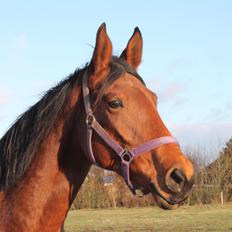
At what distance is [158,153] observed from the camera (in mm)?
3920

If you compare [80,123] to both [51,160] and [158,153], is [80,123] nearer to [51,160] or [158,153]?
[51,160]

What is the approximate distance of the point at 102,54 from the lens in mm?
4316

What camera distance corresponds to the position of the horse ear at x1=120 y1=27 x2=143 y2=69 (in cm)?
467

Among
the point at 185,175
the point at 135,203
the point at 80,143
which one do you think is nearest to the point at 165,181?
the point at 185,175

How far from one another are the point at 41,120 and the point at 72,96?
0.34 meters

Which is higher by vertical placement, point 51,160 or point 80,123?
point 80,123

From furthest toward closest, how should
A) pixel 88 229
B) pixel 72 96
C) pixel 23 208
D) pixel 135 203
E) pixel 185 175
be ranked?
pixel 135 203
pixel 88 229
pixel 72 96
pixel 23 208
pixel 185 175

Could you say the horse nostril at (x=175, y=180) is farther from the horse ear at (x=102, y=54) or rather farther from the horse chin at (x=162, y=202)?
the horse ear at (x=102, y=54)

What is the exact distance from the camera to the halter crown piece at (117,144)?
3.96 metres

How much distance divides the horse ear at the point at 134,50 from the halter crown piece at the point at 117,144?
619mm

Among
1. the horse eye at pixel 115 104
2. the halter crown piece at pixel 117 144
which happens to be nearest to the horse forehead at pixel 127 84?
the horse eye at pixel 115 104

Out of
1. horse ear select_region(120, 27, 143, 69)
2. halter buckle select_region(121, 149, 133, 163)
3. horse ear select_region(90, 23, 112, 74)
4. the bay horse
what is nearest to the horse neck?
the bay horse

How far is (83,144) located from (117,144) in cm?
31

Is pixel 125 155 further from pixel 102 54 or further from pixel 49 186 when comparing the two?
pixel 102 54
